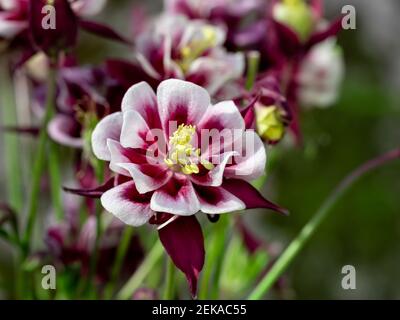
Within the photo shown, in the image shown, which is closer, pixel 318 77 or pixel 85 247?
pixel 85 247

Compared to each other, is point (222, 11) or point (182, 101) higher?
point (222, 11)

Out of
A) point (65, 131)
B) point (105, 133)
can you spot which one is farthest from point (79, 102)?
point (105, 133)

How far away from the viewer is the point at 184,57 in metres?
0.57

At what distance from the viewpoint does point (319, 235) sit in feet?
4.48

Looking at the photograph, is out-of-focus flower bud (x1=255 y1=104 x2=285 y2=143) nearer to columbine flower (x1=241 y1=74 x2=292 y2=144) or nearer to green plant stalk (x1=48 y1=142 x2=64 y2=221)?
columbine flower (x1=241 y1=74 x2=292 y2=144)

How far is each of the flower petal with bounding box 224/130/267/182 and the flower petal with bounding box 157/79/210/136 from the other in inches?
1.1

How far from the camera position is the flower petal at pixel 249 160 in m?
0.44

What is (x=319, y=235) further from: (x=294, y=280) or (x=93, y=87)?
(x=93, y=87)

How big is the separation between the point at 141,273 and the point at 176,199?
0.19 metres

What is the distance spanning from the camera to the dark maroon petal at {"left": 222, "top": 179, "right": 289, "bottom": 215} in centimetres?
44

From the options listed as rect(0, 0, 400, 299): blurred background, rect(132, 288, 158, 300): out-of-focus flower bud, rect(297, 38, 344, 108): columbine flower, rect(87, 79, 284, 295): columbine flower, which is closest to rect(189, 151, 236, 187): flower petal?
rect(87, 79, 284, 295): columbine flower

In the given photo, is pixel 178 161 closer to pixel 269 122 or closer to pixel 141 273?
pixel 269 122
